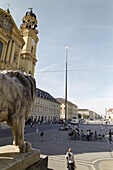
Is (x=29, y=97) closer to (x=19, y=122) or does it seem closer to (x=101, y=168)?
(x=19, y=122)

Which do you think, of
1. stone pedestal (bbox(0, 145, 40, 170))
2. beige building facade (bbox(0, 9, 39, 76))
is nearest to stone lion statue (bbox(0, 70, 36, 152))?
stone pedestal (bbox(0, 145, 40, 170))

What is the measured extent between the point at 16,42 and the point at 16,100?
33.3 metres

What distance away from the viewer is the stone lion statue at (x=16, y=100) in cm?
293

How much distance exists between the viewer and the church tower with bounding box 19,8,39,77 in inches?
1590

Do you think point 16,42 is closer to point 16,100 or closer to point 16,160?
point 16,100

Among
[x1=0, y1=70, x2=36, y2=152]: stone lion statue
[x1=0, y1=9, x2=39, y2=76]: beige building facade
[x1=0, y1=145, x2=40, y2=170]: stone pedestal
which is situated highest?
[x1=0, y1=9, x2=39, y2=76]: beige building facade

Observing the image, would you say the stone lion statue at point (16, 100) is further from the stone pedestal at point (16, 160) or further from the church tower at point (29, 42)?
the church tower at point (29, 42)

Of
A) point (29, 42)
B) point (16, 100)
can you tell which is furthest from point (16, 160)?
point (29, 42)

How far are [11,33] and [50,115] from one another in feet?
141

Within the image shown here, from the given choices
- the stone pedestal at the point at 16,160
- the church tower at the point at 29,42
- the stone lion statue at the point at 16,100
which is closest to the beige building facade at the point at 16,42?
the church tower at the point at 29,42

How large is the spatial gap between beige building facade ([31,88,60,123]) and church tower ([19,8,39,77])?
13448 mm

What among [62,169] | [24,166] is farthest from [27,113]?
[62,169]

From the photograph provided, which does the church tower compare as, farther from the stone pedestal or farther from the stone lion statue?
the stone pedestal

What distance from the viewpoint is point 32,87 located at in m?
4.13
